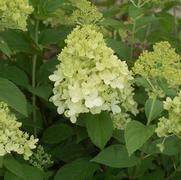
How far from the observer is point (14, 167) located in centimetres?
160

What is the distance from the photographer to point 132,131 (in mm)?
1532

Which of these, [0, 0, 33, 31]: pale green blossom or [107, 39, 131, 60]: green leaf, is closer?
[0, 0, 33, 31]: pale green blossom

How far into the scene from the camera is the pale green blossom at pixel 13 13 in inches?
64.9

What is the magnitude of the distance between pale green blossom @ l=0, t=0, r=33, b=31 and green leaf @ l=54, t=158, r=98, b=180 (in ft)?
1.59

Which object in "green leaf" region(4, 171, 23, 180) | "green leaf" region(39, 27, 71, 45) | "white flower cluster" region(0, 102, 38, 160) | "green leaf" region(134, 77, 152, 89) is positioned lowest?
"green leaf" region(4, 171, 23, 180)

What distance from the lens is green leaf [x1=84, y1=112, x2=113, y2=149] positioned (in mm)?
1609

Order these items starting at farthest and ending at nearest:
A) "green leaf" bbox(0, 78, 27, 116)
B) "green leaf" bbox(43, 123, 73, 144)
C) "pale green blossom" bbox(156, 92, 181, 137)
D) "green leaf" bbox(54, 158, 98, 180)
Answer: "green leaf" bbox(43, 123, 73, 144)
"green leaf" bbox(54, 158, 98, 180)
"green leaf" bbox(0, 78, 27, 116)
"pale green blossom" bbox(156, 92, 181, 137)

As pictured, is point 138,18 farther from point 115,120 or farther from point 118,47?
point 115,120

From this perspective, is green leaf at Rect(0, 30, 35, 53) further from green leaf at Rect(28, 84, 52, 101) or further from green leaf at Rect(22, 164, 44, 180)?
green leaf at Rect(22, 164, 44, 180)

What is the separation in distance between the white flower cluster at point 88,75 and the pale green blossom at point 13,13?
189 mm

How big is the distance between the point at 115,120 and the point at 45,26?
2.58 ft

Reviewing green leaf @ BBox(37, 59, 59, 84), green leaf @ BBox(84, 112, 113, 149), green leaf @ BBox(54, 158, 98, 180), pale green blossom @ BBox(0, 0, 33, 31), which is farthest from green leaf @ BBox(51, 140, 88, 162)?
pale green blossom @ BBox(0, 0, 33, 31)

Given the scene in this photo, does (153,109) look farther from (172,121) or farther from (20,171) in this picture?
(20,171)

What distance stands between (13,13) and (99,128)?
1.39ft
